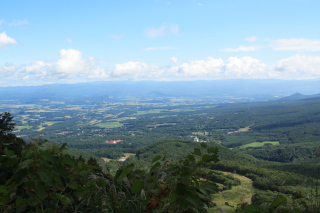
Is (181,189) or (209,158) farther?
(209,158)

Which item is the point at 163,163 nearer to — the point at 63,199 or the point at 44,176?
the point at 63,199

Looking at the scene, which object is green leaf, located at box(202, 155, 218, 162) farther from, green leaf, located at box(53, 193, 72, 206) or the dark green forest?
green leaf, located at box(53, 193, 72, 206)

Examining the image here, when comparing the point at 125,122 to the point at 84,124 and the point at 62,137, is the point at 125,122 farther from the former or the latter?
the point at 62,137

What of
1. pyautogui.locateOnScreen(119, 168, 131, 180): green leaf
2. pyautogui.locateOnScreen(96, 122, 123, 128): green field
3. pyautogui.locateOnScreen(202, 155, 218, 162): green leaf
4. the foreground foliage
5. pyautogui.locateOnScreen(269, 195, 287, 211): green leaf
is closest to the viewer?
pyautogui.locateOnScreen(269, 195, 287, 211): green leaf

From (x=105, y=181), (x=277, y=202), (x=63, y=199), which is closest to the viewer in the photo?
(x=277, y=202)

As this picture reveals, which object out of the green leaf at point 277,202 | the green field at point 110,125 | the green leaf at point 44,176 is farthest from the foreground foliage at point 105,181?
the green field at point 110,125

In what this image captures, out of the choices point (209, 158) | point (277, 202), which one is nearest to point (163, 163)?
point (209, 158)

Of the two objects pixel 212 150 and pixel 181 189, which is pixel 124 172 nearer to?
pixel 181 189

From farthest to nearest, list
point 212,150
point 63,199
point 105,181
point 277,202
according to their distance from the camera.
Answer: point 105,181, point 63,199, point 212,150, point 277,202

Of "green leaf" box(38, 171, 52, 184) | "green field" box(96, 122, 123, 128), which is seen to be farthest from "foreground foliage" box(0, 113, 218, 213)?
"green field" box(96, 122, 123, 128)

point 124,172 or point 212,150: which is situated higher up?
point 212,150

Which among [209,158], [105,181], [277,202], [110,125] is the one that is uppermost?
[209,158]

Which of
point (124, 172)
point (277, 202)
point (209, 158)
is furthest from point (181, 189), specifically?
point (277, 202)
